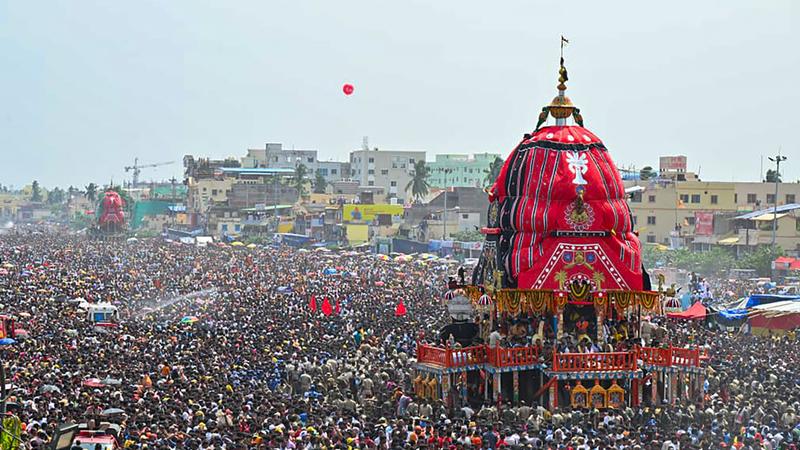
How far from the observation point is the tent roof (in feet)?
139

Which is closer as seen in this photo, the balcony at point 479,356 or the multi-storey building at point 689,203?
the balcony at point 479,356

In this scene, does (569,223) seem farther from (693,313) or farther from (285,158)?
(285,158)

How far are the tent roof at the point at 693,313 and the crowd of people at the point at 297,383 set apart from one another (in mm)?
774

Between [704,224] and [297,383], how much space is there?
4794 centimetres

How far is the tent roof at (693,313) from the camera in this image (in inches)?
1662

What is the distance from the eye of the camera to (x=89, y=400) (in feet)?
87.8

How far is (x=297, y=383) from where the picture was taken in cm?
3189

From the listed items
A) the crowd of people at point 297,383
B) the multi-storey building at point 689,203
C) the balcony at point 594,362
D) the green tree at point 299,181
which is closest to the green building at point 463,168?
the green tree at point 299,181

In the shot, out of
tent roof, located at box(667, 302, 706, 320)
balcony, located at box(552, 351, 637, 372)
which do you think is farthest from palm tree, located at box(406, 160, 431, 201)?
balcony, located at box(552, 351, 637, 372)

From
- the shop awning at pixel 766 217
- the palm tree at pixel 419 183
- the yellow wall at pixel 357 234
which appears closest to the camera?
the shop awning at pixel 766 217

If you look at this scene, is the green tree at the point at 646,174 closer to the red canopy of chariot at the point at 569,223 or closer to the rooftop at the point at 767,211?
the rooftop at the point at 767,211

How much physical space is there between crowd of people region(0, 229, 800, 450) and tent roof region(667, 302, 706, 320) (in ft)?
2.54

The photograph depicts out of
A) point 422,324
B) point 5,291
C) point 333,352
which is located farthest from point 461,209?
point 333,352

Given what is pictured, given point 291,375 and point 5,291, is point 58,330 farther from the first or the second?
point 5,291
